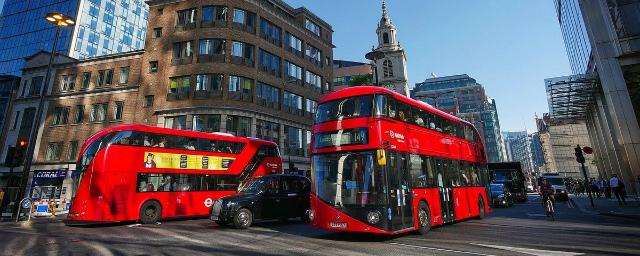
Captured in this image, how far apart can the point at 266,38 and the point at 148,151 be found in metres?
21.7

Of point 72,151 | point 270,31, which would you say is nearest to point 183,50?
point 270,31

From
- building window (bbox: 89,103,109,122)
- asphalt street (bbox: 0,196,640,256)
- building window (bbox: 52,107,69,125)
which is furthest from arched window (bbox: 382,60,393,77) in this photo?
asphalt street (bbox: 0,196,640,256)

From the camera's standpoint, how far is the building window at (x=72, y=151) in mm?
32031

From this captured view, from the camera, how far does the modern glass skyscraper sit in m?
63.2

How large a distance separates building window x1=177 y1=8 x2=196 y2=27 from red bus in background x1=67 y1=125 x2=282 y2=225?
18101mm

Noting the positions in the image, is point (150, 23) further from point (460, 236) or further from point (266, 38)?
point (460, 236)

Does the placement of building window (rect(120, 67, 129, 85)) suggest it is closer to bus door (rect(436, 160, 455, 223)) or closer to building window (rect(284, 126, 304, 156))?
building window (rect(284, 126, 304, 156))

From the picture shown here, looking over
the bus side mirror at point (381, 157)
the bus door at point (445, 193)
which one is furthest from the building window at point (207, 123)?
the bus side mirror at point (381, 157)

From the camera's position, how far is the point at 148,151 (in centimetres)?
1497

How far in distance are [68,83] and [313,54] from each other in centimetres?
2639

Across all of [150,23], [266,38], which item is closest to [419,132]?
[266,38]

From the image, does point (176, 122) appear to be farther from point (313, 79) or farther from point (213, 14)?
point (313, 79)

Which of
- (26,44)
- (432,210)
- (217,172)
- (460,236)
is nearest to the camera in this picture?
(460,236)

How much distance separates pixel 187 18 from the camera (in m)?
32.1
